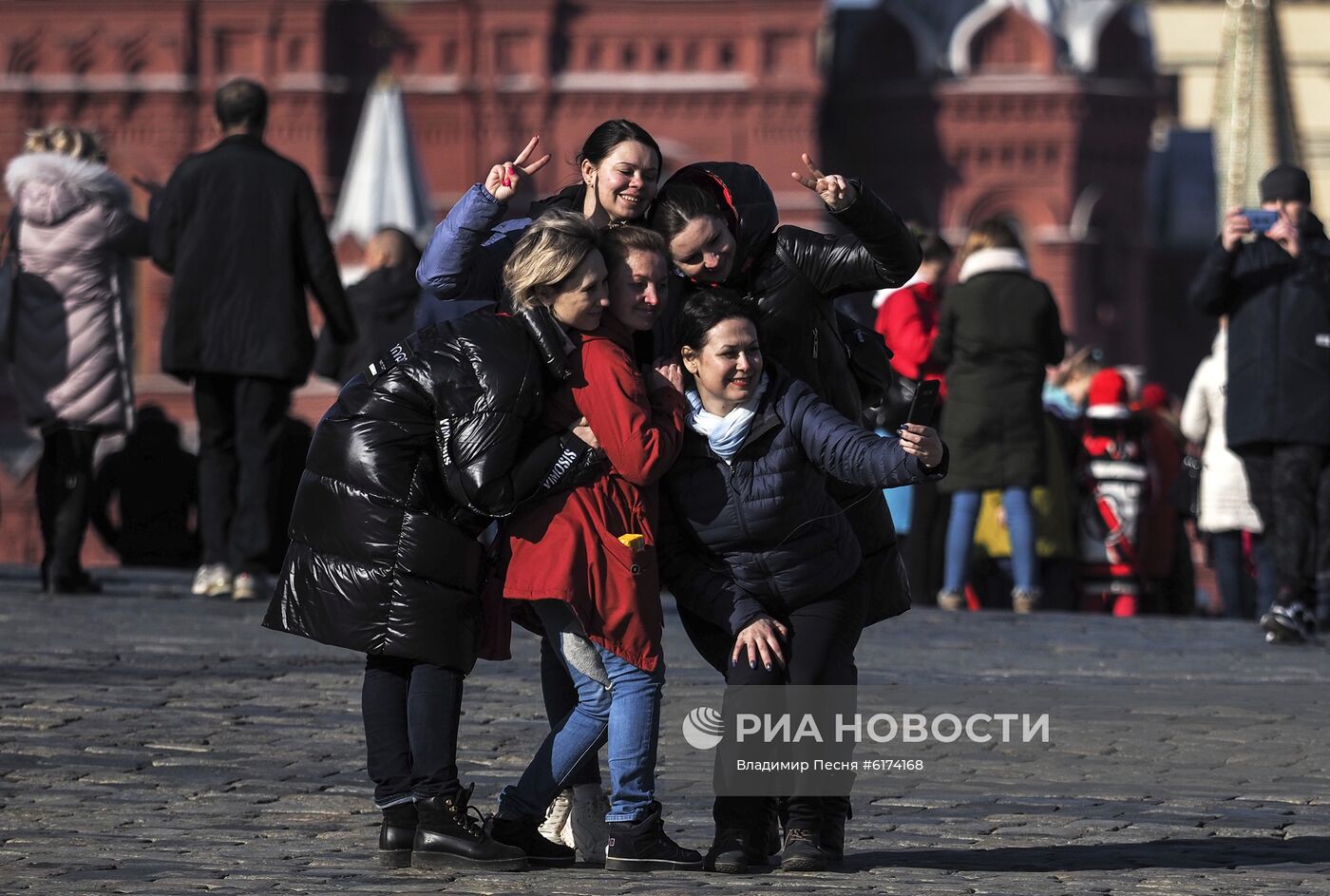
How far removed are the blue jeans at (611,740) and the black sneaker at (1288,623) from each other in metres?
4.79

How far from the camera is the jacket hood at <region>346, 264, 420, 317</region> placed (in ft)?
37.2

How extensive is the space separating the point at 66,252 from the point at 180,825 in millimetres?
4868

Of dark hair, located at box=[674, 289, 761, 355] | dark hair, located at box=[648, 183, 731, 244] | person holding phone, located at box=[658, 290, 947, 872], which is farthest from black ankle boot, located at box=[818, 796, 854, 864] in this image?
dark hair, located at box=[648, 183, 731, 244]

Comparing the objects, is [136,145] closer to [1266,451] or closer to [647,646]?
[1266,451]

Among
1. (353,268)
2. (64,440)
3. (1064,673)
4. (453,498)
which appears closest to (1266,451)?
(1064,673)

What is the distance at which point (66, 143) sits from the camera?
10.3 m

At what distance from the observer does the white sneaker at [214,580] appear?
10.2 m

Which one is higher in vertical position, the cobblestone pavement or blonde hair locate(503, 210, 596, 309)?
blonde hair locate(503, 210, 596, 309)

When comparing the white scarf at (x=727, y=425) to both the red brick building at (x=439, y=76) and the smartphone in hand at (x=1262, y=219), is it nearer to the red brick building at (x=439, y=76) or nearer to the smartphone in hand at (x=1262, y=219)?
the smartphone in hand at (x=1262, y=219)

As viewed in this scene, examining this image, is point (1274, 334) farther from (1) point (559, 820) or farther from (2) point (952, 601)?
(1) point (559, 820)

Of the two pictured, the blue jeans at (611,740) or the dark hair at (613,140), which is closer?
the blue jeans at (611,740)

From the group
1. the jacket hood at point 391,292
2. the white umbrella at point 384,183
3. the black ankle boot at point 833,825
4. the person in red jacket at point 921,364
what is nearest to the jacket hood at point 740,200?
the black ankle boot at point 833,825

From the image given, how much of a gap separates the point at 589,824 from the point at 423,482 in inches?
30.3

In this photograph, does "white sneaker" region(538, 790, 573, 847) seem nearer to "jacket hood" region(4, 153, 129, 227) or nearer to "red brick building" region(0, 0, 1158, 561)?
"jacket hood" region(4, 153, 129, 227)
